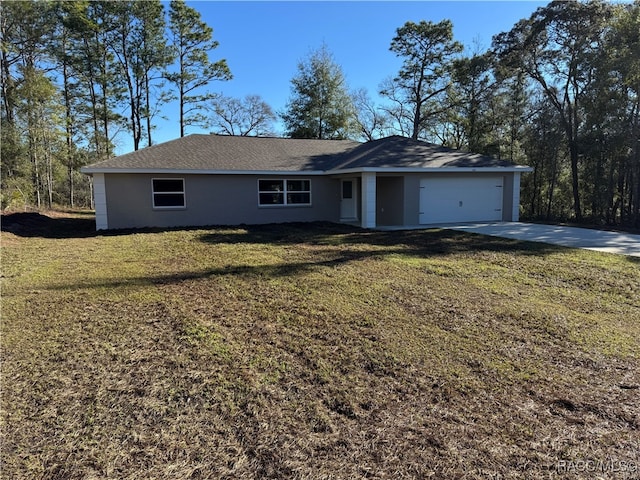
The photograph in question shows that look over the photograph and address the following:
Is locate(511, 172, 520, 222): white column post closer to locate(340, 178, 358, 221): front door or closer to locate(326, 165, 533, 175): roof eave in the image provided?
locate(326, 165, 533, 175): roof eave

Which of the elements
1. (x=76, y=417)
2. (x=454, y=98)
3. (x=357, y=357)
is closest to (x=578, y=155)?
(x=454, y=98)

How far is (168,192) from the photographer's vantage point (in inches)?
540

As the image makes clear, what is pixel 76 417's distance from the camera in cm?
262

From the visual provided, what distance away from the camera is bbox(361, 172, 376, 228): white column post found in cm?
1314

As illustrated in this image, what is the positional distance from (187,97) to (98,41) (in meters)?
5.98

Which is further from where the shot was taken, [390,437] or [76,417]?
[76,417]

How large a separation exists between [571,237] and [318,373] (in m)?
10.1

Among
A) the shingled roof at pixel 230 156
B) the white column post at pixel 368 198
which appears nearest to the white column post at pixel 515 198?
the white column post at pixel 368 198

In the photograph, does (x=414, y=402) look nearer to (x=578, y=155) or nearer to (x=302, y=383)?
(x=302, y=383)

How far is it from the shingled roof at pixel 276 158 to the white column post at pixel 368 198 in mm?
417

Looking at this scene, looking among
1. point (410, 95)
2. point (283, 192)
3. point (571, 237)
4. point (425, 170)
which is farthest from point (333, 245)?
point (410, 95)

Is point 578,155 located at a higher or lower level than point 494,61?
lower

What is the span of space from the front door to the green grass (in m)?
9.42

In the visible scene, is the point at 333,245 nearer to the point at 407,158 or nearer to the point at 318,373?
the point at 407,158
